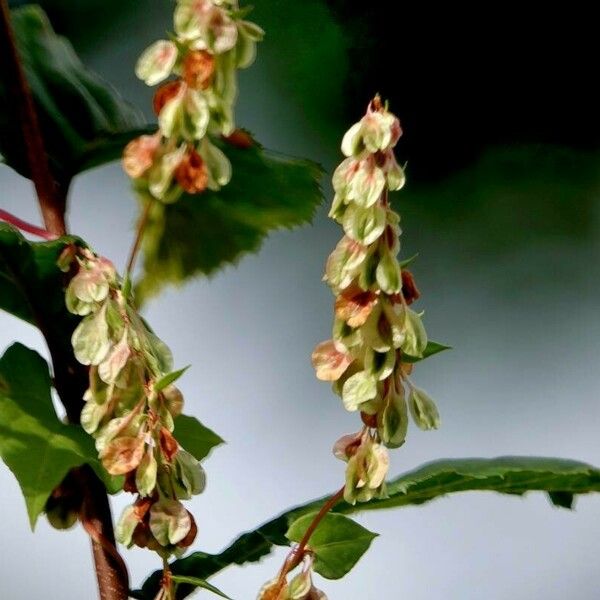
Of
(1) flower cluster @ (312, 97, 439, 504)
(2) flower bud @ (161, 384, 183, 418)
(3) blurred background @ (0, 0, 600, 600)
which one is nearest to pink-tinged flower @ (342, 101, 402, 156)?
(1) flower cluster @ (312, 97, 439, 504)

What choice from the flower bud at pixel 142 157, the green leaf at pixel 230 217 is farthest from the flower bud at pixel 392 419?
the green leaf at pixel 230 217

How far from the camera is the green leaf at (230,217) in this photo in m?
0.52

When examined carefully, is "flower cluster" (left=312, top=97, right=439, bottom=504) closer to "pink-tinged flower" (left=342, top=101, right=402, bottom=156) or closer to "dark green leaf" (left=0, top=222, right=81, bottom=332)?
"pink-tinged flower" (left=342, top=101, right=402, bottom=156)

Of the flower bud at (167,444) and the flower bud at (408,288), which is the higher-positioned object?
the flower bud at (408,288)

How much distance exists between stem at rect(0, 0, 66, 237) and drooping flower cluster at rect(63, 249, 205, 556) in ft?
0.30

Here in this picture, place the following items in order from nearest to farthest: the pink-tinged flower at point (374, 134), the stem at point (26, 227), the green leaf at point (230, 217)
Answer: the pink-tinged flower at point (374, 134) → the stem at point (26, 227) → the green leaf at point (230, 217)

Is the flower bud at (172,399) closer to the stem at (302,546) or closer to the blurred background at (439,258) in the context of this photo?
the stem at (302,546)

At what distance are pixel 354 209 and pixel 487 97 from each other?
1.52ft

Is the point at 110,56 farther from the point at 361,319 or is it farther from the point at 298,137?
the point at 361,319

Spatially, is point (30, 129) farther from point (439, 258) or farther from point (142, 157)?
point (439, 258)

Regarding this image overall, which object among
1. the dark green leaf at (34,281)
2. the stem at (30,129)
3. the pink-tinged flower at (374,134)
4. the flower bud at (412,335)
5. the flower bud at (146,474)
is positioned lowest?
the flower bud at (146,474)

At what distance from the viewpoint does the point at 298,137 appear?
29.7 inches

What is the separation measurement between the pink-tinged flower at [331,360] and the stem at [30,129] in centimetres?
14

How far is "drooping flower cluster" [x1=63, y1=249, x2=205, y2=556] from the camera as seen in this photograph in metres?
0.34
